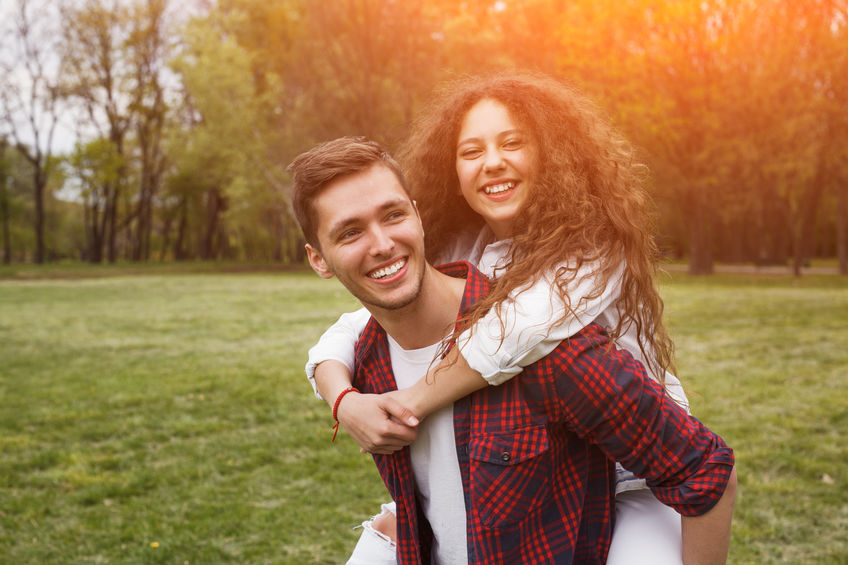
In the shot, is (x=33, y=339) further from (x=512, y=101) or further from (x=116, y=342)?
(x=512, y=101)

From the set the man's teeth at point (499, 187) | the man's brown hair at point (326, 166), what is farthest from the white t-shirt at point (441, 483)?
the man's teeth at point (499, 187)

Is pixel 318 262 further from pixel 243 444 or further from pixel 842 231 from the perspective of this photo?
pixel 842 231

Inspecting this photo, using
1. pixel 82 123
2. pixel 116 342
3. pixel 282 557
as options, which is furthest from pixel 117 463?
pixel 82 123

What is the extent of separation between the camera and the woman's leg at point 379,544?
2.46m

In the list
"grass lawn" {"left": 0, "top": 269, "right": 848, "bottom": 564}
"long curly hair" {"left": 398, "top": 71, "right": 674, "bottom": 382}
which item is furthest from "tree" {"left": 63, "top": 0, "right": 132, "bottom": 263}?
"long curly hair" {"left": 398, "top": 71, "right": 674, "bottom": 382}

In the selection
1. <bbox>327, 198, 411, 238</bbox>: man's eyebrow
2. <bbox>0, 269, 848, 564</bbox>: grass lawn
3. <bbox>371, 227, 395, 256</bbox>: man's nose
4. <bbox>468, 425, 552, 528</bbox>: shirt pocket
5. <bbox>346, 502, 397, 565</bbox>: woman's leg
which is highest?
<bbox>327, 198, 411, 238</bbox>: man's eyebrow

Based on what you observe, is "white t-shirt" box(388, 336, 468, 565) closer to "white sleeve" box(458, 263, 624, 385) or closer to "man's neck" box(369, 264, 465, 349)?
"man's neck" box(369, 264, 465, 349)

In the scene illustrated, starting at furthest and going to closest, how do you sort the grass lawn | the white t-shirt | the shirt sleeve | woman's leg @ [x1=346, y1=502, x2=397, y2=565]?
the grass lawn < woman's leg @ [x1=346, y1=502, x2=397, y2=565] < the white t-shirt < the shirt sleeve

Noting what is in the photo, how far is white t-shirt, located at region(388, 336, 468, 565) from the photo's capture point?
6.96ft

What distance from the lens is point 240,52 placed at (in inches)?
1399

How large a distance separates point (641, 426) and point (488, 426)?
0.41 metres

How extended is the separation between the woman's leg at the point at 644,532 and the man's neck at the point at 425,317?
77cm

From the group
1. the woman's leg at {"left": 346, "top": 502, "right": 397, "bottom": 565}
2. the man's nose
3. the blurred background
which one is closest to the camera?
the man's nose

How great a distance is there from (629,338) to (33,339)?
43.8 ft
